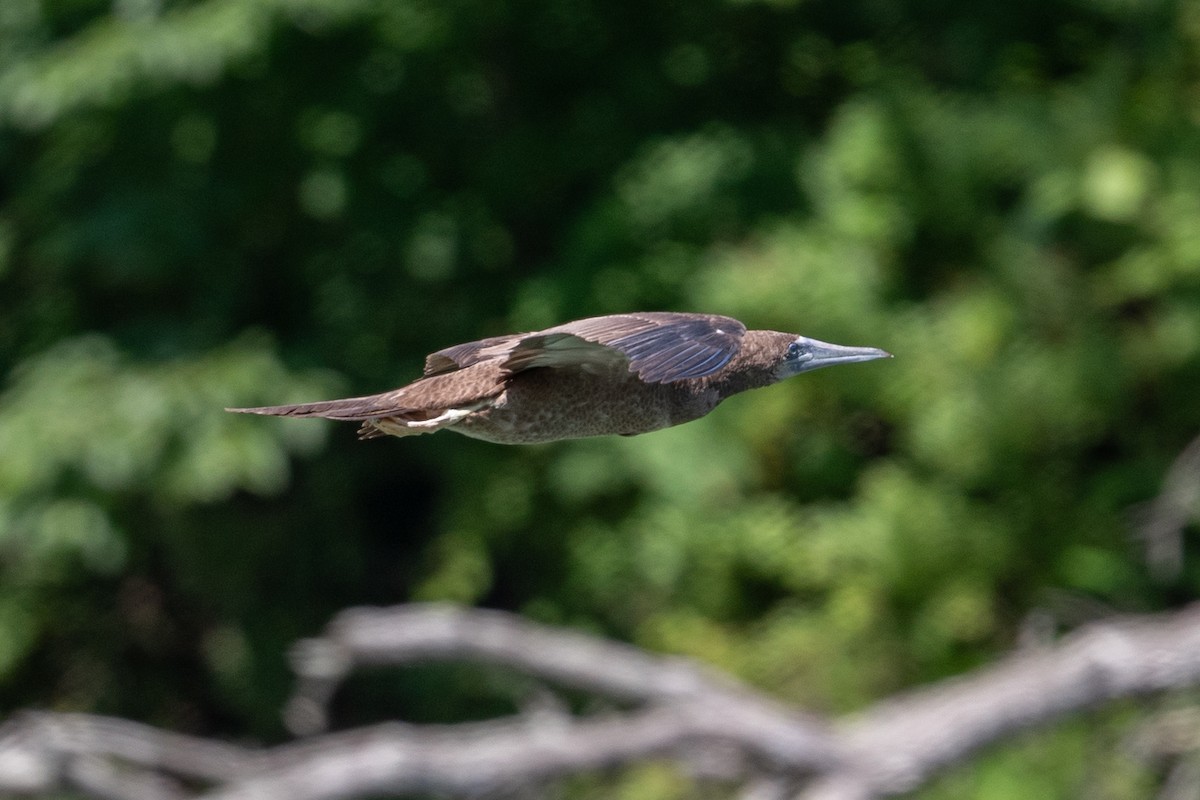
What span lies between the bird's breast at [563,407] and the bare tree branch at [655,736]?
2739 mm

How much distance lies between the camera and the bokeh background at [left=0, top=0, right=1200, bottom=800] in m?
5.60

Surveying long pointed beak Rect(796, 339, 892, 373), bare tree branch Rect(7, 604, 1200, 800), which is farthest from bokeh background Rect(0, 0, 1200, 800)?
long pointed beak Rect(796, 339, 892, 373)

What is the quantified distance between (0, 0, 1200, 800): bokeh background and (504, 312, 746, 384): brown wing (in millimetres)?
3363

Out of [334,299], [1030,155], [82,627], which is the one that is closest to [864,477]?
[1030,155]

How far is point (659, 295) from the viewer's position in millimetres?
5777

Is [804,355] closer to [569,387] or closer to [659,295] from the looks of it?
[569,387]

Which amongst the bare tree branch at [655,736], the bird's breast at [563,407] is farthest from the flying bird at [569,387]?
the bare tree branch at [655,736]

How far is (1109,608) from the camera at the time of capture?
562 cm

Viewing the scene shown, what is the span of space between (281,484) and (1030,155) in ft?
9.40

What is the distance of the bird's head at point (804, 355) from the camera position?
7.81 feet

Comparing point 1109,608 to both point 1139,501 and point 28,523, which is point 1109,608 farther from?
point 28,523

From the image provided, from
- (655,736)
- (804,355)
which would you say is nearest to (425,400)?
(804,355)

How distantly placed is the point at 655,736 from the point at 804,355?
9.01 ft

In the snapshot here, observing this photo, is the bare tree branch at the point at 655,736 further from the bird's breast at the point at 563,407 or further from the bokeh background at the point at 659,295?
the bird's breast at the point at 563,407
